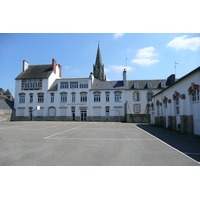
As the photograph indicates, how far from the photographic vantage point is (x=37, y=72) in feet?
127

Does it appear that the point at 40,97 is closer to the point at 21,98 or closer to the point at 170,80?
the point at 21,98

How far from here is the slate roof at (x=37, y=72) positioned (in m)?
37.7

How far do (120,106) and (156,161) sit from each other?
98.9 ft

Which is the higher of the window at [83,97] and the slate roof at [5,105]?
the window at [83,97]

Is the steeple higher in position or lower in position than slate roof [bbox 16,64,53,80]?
higher

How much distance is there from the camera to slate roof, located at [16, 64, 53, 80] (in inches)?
1483

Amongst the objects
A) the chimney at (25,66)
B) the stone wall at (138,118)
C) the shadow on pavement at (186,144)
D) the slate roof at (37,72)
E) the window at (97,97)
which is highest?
the chimney at (25,66)

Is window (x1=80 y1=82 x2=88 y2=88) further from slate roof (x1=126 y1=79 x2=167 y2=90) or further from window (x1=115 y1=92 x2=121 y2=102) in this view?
slate roof (x1=126 y1=79 x2=167 y2=90)

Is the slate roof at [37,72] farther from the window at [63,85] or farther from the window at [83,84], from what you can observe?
the window at [83,84]

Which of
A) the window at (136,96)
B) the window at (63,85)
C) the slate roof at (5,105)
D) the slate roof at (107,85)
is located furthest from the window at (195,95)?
the slate roof at (5,105)

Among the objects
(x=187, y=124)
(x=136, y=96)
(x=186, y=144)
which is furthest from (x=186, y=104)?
(x=136, y=96)

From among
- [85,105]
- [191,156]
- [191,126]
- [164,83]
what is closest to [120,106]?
[85,105]

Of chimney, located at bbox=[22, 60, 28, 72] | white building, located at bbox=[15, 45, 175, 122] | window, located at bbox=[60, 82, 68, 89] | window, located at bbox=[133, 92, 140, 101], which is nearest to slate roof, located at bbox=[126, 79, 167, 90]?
white building, located at bbox=[15, 45, 175, 122]

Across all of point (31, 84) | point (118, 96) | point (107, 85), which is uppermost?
point (31, 84)
